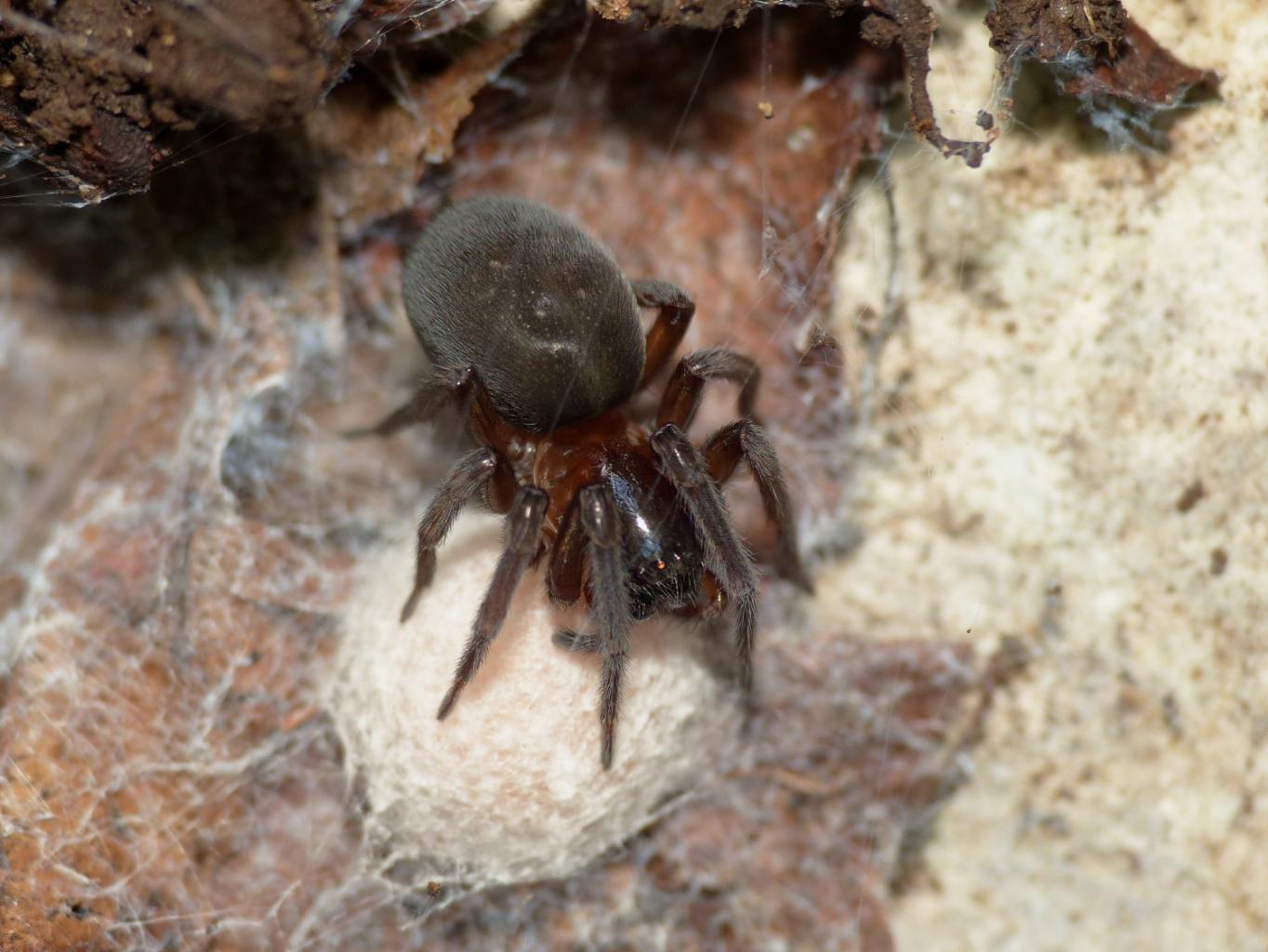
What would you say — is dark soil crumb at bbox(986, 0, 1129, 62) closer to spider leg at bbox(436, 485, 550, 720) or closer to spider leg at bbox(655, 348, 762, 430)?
spider leg at bbox(655, 348, 762, 430)

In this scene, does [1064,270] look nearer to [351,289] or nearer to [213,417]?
[351,289]

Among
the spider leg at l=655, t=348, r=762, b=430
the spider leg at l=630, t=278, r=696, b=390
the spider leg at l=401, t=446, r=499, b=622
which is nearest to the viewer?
the spider leg at l=401, t=446, r=499, b=622

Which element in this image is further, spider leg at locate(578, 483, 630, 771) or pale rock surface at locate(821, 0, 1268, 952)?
pale rock surface at locate(821, 0, 1268, 952)

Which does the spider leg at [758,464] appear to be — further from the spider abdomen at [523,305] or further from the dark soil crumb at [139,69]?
the dark soil crumb at [139,69]

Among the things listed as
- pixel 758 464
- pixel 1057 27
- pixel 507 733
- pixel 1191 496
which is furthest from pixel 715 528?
pixel 1057 27

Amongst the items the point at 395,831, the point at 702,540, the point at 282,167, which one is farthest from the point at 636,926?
the point at 282,167

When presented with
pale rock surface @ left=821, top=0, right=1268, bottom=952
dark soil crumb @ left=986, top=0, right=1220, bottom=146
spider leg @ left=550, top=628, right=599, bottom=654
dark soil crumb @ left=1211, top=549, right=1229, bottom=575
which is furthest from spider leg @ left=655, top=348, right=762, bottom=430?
dark soil crumb @ left=1211, top=549, right=1229, bottom=575
